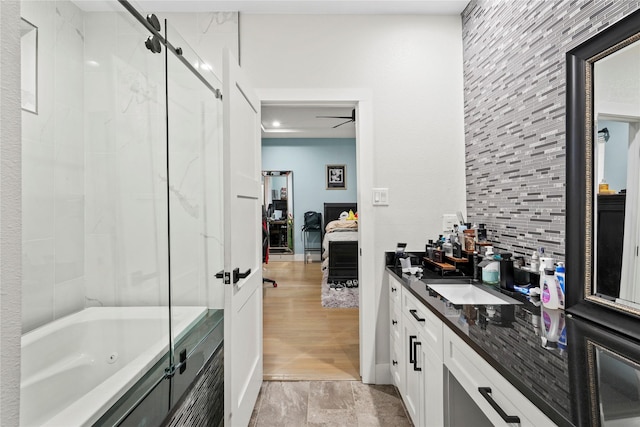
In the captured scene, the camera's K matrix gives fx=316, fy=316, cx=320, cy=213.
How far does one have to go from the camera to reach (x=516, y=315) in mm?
1191

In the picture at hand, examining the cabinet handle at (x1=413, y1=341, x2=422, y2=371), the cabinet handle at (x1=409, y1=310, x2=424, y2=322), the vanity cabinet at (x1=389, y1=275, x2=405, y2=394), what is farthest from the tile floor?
the cabinet handle at (x1=409, y1=310, x2=424, y2=322)

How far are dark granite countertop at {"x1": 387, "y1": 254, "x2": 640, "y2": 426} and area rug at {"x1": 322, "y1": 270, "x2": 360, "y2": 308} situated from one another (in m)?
2.44

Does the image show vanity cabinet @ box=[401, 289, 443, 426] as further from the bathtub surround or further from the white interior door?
the bathtub surround

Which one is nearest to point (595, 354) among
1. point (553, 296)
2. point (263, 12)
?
point (553, 296)

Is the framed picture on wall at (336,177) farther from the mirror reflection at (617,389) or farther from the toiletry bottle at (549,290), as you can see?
the mirror reflection at (617,389)

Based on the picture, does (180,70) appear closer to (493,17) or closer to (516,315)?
(493,17)

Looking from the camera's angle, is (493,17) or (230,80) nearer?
(230,80)

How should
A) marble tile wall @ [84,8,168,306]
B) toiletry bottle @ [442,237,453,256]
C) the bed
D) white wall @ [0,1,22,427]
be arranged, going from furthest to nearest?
the bed < toiletry bottle @ [442,237,453,256] < marble tile wall @ [84,8,168,306] < white wall @ [0,1,22,427]

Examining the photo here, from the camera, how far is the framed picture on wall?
7012 millimetres

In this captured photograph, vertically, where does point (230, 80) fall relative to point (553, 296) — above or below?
above

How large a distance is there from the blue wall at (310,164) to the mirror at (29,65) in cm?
551

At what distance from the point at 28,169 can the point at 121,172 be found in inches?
14.0

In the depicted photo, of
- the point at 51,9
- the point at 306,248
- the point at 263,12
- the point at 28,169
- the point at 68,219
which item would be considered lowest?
the point at 306,248

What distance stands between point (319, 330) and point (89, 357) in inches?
78.5
